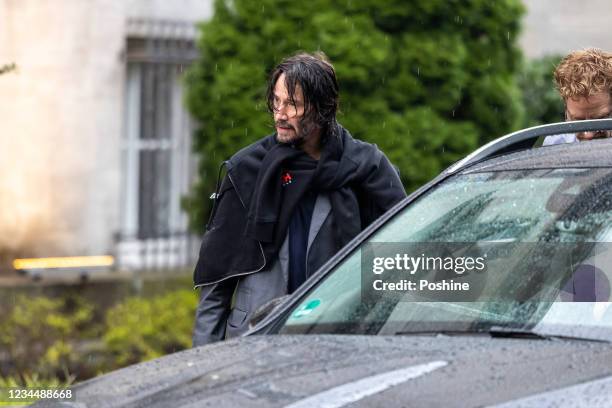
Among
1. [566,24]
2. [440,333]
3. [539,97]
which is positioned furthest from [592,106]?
[566,24]

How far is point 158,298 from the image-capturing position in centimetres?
989

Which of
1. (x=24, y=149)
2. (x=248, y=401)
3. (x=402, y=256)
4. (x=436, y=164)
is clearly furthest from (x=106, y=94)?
(x=248, y=401)

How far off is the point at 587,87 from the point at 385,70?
5.08m

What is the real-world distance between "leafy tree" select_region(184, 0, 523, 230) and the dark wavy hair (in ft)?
15.4

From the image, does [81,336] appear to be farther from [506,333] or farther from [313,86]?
[506,333]

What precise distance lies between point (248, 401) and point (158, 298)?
711cm

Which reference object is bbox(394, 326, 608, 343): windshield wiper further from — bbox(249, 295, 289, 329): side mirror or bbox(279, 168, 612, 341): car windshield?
bbox(249, 295, 289, 329): side mirror

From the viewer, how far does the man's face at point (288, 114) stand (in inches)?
178

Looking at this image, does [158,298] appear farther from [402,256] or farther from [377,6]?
[402,256]

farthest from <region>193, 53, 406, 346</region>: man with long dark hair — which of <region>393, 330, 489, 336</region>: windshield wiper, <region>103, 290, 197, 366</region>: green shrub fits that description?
<region>103, 290, 197, 366</region>: green shrub

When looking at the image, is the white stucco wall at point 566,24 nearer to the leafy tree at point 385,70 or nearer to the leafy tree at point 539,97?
the leafy tree at point 539,97

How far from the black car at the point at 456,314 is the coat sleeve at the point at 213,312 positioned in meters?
0.98

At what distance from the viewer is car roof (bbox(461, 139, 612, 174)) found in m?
3.49

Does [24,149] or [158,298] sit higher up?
[24,149]
